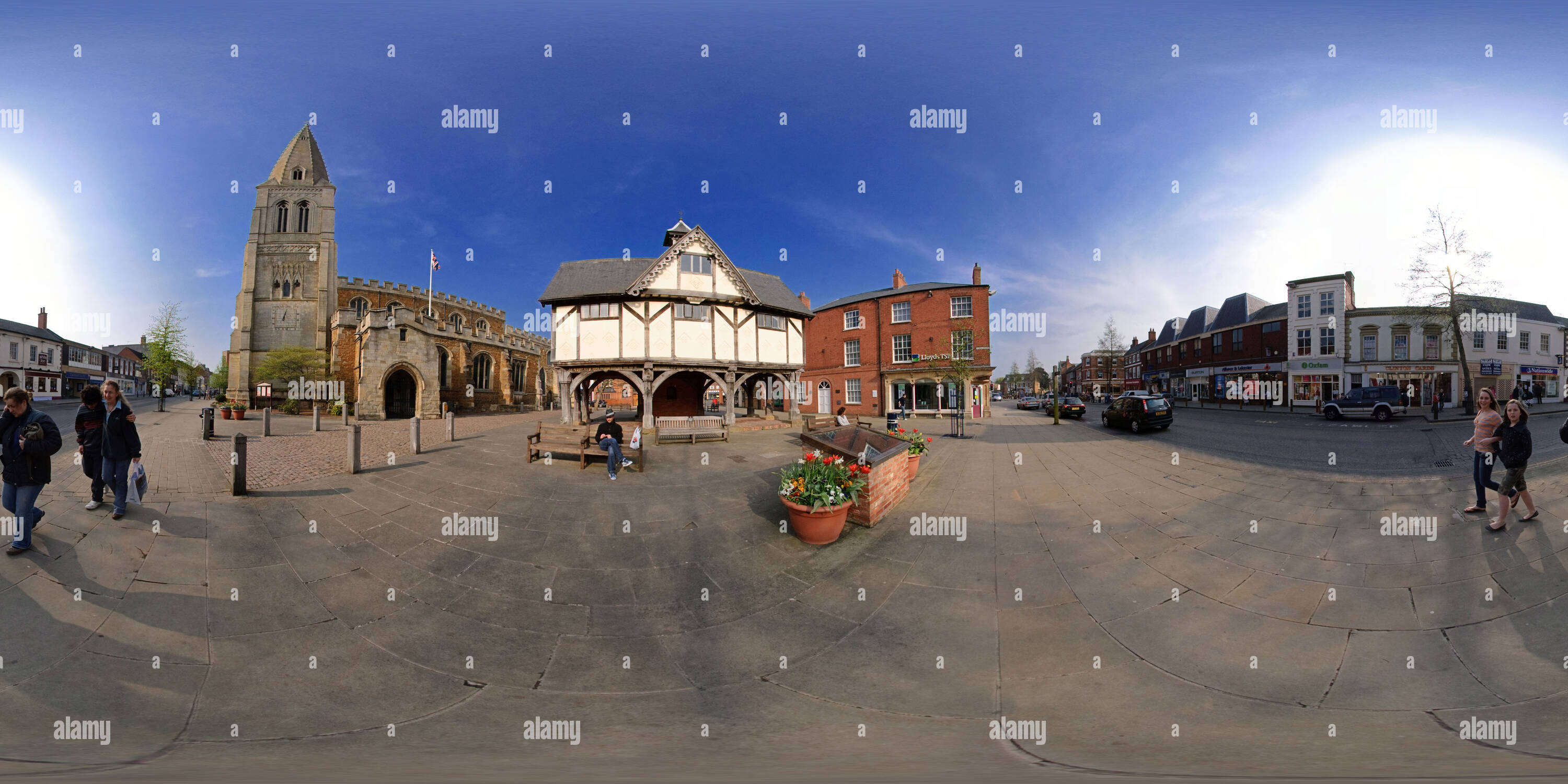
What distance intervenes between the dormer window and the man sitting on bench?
32.5 feet

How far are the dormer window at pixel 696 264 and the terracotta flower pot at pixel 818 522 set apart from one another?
1443 cm

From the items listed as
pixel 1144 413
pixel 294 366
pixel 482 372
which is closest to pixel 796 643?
pixel 1144 413

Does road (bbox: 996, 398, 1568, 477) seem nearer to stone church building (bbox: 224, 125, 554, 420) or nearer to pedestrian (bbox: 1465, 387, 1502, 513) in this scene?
pedestrian (bbox: 1465, 387, 1502, 513)

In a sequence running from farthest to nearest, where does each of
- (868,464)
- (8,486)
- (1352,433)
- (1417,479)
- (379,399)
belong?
(379,399) < (1352,433) < (1417,479) < (868,464) < (8,486)

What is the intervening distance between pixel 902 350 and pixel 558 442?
822 inches

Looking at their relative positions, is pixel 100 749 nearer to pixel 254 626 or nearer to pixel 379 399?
pixel 254 626

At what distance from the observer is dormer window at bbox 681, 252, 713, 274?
1848cm

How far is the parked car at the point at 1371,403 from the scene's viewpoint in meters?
17.0

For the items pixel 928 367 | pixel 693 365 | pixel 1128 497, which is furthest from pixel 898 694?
pixel 928 367

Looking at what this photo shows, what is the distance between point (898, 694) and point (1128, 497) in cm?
602

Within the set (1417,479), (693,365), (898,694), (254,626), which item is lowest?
(898,694)

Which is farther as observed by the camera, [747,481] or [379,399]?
[379,399]

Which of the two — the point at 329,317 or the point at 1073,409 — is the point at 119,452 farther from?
the point at 329,317

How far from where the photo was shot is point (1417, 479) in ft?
23.4
